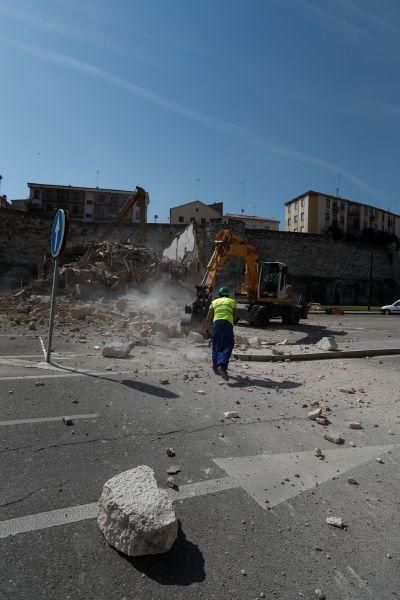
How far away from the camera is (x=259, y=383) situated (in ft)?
23.6

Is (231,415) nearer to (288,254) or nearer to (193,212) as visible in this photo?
(288,254)

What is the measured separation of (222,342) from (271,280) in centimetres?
1068

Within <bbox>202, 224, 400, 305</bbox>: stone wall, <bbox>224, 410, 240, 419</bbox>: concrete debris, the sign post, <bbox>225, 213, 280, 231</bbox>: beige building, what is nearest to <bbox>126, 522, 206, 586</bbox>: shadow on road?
<bbox>224, 410, 240, 419</bbox>: concrete debris

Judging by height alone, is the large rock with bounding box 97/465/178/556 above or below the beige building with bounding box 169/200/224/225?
below

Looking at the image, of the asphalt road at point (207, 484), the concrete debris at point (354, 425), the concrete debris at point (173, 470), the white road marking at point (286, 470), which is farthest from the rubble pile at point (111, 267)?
the concrete debris at point (173, 470)

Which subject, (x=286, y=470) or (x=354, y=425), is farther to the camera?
(x=354, y=425)

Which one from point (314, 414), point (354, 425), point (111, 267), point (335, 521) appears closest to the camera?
point (335, 521)

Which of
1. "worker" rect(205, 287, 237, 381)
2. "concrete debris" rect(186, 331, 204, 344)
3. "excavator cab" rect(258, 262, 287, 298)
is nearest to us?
"worker" rect(205, 287, 237, 381)

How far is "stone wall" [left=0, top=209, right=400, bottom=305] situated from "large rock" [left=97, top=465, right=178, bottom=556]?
2990 cm

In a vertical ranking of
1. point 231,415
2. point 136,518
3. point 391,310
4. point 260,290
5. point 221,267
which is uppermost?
point 221,267

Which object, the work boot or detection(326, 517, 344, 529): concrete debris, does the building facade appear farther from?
detection(326, 517, 344, 529): concrete debris

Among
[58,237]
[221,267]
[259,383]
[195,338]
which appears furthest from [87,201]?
[259,383]

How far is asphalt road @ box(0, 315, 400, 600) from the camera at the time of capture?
2.42 meters

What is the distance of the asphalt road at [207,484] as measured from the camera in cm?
242
